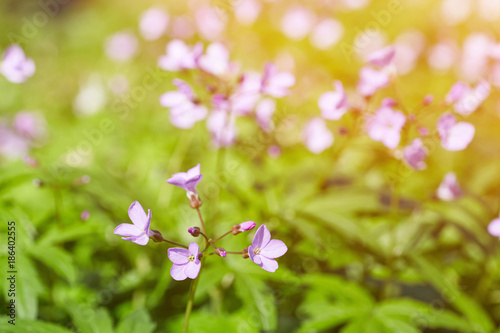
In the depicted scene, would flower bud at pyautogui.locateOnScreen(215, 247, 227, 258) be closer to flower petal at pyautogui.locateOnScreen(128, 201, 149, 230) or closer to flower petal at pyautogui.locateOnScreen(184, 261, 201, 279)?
flower petal at pyautogui.locateOnScreen(184, 261, 201, 279)

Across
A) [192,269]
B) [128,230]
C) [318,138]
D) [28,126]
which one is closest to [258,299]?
[192,269]

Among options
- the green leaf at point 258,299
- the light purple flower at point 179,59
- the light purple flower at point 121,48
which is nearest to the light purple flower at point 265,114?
the light purple flower at point 179,59

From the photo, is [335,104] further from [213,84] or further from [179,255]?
[179,255]

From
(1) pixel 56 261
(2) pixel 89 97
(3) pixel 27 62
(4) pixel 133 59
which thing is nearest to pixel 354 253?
(1) pixel 56 261

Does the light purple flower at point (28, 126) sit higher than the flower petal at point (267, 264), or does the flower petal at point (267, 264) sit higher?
the light purple flower at point (28, 126)

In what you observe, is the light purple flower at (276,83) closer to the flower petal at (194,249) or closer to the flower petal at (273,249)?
the flower petal at (273,249)

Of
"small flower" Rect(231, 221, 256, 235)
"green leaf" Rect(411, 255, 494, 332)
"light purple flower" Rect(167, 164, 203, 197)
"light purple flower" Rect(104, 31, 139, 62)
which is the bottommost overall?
"small flower" Rect(231, 221, 256, 235)

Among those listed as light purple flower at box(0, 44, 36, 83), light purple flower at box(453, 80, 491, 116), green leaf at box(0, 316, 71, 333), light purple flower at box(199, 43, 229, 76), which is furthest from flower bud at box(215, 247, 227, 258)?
light purple flower at box(0, 44, 36, 83)

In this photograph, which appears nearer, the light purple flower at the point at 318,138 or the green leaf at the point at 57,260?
the green leaf at the point at 57,260
